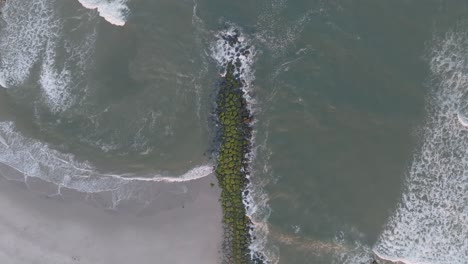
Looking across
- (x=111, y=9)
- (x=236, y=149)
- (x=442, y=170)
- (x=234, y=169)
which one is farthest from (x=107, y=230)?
(x=442, y=170)

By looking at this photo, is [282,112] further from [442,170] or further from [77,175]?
[77,175]

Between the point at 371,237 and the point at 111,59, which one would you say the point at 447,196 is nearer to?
the point at 371,237

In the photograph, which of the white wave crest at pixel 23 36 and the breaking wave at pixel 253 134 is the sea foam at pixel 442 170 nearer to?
the breaking wave at pixel 253 134

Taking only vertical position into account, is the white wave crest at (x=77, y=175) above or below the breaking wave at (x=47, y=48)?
below

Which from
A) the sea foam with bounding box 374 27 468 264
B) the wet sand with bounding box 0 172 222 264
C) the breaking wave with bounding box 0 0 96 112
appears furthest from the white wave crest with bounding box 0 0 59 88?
the sea foam with bounding box 374 27 468 264

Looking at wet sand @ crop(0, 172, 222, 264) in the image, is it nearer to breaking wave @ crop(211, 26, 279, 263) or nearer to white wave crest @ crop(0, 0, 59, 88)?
breaking wave @ crop(211, 26, 279, 263)

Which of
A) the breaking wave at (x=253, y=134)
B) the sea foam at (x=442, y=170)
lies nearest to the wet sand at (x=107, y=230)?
the breaking wave at (x=253, y=134)
